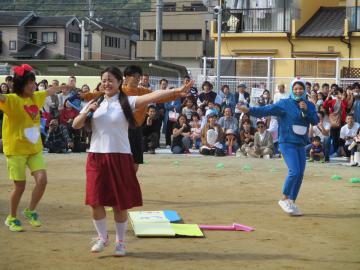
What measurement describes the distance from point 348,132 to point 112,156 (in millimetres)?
12349

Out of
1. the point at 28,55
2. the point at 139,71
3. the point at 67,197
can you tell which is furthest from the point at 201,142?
the point at 28,55

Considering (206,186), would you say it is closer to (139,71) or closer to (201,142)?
(139,71)

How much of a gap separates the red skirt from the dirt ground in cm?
54

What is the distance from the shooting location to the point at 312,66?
28500mm

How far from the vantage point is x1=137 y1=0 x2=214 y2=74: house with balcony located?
56.3 m

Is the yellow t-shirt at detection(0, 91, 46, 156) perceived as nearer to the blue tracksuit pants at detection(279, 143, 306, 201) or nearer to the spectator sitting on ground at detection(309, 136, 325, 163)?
the blue tracksuit pants at detection(279, 143, 306, 201)

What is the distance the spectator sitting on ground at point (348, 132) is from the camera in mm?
18031

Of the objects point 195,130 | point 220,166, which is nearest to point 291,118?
point 220,166

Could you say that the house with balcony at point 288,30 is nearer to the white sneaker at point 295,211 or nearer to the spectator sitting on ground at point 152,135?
the spectator sitting on ground at point 152,135

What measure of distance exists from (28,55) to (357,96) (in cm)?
4986

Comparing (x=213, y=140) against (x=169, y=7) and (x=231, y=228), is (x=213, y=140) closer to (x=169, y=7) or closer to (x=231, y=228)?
(x=231, y=228)

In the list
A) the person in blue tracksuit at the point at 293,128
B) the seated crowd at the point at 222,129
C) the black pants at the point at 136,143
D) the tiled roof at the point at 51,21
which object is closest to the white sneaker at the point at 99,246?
the black pants at the point at 136,143

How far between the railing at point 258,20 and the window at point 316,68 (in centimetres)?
428

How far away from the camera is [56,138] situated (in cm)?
1877
